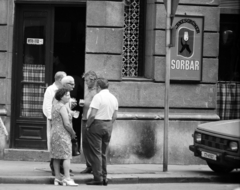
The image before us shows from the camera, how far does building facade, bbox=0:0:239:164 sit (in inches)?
540

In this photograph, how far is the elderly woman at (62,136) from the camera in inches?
416

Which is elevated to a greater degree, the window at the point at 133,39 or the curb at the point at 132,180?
the window at the point at 133,39

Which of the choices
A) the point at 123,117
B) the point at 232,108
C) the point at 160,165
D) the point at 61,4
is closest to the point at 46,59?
the point at 61,4

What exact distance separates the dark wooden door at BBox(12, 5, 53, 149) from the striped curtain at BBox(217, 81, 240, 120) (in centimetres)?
411

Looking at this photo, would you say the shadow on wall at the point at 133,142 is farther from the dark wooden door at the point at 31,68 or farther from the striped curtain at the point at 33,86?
the striped curtain at the point at 33,86

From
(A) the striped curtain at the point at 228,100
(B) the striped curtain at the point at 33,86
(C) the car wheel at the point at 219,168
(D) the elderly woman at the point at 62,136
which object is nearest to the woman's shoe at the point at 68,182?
(D) the elderly woman at the point at 62,136

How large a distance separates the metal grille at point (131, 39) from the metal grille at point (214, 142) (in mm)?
2953

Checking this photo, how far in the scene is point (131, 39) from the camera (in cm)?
1444

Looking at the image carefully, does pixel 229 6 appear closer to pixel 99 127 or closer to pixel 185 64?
pixel 185 64

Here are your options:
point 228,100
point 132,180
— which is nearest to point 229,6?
point 228,100

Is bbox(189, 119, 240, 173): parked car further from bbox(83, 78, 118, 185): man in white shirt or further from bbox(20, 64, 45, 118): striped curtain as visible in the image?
bbox(20, 64, 45, 118): striped curtain

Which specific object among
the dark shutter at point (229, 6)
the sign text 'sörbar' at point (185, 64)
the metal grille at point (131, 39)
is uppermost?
the dark shutter at point (229, 6)

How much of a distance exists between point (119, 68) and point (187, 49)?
1.67 metres

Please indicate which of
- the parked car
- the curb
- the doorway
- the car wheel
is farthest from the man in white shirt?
the doorway
